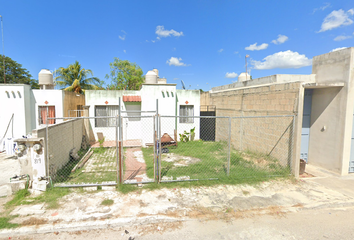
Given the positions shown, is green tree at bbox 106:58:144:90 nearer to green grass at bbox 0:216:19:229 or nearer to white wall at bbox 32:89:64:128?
white wall at bbox 32:89:64:128

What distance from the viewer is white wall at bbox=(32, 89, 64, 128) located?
1085cm

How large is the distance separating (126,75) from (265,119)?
23.6 metres

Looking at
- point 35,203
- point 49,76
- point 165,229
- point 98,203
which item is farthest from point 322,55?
point 49,76

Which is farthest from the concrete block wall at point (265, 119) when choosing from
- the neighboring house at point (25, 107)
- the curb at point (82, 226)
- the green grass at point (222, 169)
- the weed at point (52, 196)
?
the neighboring house at point (25, 107)

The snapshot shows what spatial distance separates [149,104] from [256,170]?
692 cm

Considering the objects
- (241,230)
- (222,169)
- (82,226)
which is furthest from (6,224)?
(222,169)

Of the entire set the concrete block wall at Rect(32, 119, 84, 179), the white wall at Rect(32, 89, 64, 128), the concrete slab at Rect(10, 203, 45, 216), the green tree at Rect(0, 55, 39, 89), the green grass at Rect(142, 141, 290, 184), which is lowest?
the concrete slab at Rect(10, 203, 45, 216)

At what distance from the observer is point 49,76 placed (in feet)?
38.8

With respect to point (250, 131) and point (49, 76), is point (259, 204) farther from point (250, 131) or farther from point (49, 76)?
point (49, 76)

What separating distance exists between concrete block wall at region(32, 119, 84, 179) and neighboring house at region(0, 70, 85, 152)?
3.82 m

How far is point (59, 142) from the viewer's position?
6.39 metres

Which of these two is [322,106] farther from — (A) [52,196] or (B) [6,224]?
(B) [6,224]

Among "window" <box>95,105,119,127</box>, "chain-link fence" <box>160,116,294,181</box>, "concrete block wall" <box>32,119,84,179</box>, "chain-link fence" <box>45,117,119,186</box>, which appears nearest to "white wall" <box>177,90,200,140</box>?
"chain-link fence" <box>160,116,294,181</box>

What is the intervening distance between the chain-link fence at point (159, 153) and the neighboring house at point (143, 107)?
0.06 meters
